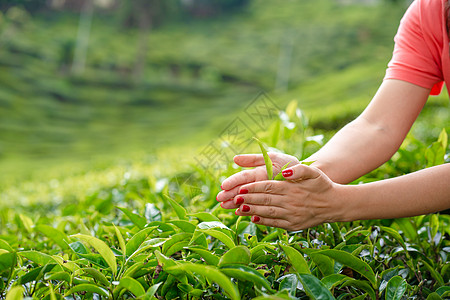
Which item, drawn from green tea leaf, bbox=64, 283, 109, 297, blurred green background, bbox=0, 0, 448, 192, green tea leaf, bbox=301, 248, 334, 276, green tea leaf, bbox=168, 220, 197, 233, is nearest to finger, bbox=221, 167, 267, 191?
green tea leaf, bbox=168, 220, 197, 233

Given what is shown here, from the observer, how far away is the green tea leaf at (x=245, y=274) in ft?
2.23


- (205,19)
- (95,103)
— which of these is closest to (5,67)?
(95,103)

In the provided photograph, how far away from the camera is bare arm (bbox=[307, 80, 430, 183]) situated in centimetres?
109

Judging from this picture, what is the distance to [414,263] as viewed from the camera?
102 centimetres

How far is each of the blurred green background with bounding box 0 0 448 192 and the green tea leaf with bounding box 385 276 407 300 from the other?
10.1 m

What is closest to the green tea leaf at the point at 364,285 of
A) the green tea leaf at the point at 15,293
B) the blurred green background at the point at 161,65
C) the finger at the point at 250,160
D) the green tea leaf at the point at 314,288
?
the green tea leaf at the point at 314,288

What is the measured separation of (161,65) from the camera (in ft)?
89.9

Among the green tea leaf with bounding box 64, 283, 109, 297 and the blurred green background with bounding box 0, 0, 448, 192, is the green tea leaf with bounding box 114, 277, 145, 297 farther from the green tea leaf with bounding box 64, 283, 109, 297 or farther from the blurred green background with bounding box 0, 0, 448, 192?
the blurred green background with bounding box 0, 0, 448, 192

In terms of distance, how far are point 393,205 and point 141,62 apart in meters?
26.9

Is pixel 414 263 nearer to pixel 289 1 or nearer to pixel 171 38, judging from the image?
pixel 171 38

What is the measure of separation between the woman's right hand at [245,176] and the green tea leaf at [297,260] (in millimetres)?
175

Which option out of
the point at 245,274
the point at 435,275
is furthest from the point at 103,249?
the point at 435,275

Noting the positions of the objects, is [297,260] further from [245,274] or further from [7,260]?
[7,260]

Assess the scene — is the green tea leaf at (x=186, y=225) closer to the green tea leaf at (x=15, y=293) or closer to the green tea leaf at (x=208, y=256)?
the green tea leaf at (x=208, y=256)
